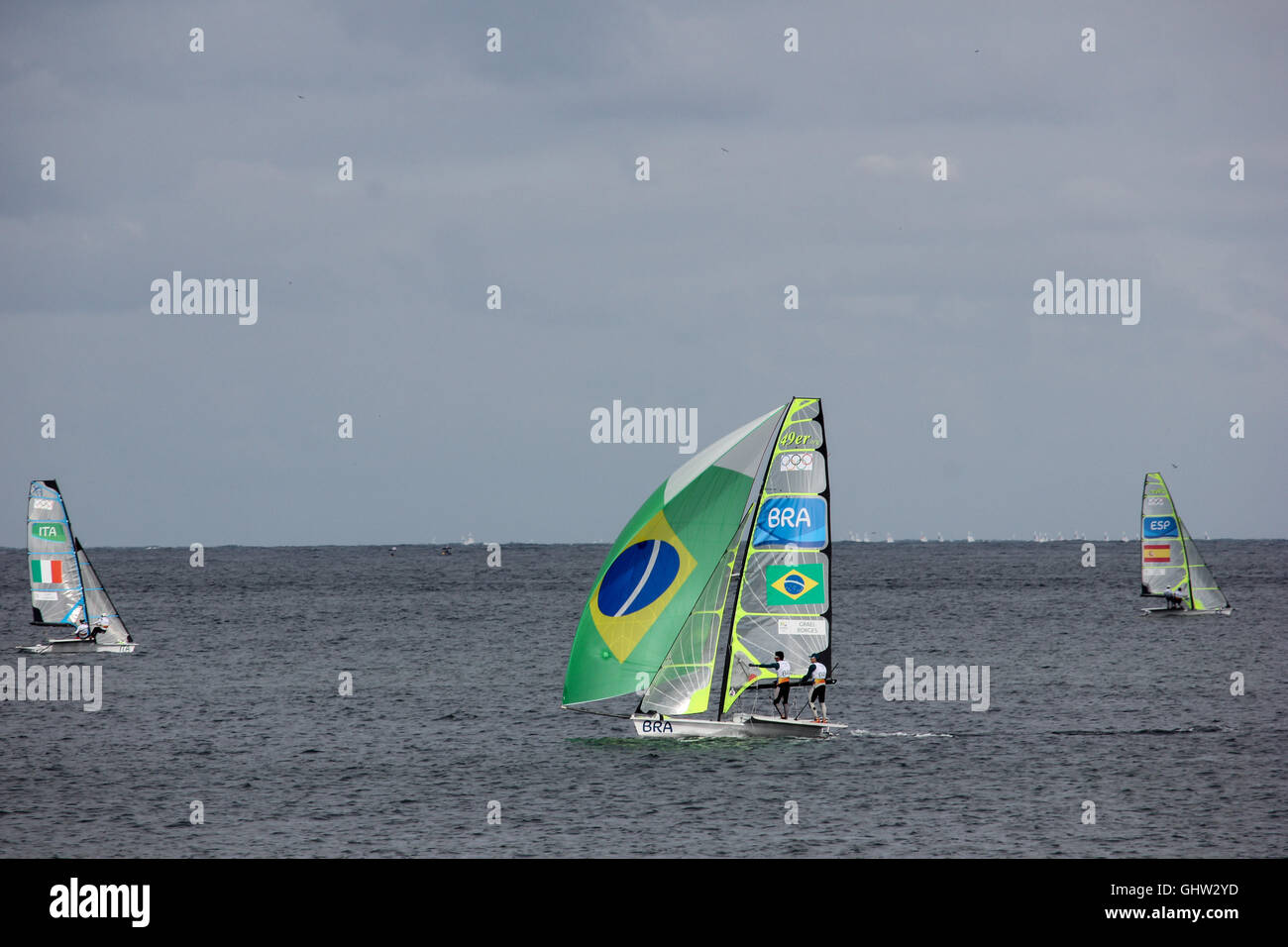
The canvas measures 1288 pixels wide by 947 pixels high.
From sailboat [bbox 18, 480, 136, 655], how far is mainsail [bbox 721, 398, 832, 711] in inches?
1479

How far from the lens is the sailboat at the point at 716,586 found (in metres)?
38.1

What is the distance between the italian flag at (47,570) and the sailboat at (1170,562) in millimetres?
64203

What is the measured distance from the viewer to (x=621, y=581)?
126 feet

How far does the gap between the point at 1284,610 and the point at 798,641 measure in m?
86.6

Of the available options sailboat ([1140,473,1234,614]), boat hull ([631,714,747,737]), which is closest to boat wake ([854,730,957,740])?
boat hull ([631,714,747,737])

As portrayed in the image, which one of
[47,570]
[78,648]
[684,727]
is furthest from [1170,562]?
[47,570]

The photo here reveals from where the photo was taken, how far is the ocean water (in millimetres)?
31078

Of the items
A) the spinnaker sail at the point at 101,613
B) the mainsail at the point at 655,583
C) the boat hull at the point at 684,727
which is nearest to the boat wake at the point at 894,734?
the boat hull at the point at 684,727

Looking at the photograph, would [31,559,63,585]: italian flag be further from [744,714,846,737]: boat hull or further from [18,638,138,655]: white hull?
[744,714,846,737]: boat hull

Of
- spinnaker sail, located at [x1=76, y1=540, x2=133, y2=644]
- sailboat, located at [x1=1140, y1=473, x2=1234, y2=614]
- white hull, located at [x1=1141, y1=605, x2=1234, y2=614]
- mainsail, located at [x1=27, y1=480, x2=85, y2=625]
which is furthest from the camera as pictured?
white hull, located at [x1=1141, y1=605, x2=1234, y2=614]

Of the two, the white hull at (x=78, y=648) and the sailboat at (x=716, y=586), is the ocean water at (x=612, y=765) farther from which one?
the sailboat at (x=716, y=586)

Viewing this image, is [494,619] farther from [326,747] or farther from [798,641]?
[798,641]
